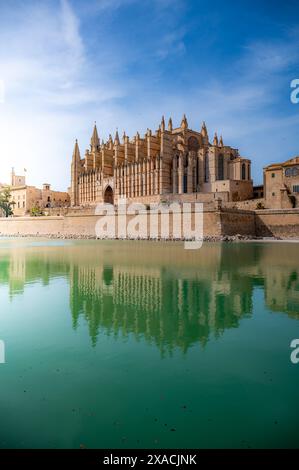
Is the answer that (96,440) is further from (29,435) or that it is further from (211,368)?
(211,368)

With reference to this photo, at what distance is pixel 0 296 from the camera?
8.90 meters

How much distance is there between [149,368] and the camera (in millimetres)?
4430

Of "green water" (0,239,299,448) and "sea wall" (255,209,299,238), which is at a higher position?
"sea wall" (255,209,299,238)

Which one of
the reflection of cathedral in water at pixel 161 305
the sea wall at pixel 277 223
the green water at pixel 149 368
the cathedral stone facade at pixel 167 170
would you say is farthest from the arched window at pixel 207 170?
the green water at pixel 149 368

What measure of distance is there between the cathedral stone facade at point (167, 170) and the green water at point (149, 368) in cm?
3020

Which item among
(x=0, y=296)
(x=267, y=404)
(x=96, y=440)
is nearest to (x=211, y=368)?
(x=267, y=404)

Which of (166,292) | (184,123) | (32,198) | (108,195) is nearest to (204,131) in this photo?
(184,123)

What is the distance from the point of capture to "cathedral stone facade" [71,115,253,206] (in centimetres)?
4016

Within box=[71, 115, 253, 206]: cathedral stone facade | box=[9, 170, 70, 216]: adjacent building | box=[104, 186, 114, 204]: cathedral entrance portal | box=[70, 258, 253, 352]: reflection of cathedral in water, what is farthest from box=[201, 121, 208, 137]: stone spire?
box=[70, 258, 253, 352]: reflection of cathedral in water

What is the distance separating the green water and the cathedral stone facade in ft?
99.1

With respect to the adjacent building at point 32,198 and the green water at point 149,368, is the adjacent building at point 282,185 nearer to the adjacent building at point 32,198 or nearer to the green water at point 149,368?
the green water at point 149,368

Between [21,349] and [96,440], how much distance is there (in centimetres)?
263

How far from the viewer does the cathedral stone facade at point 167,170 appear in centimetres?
4016

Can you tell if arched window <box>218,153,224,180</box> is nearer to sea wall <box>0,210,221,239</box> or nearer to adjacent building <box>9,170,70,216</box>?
sea wall <box>0,210,221,239</box>
